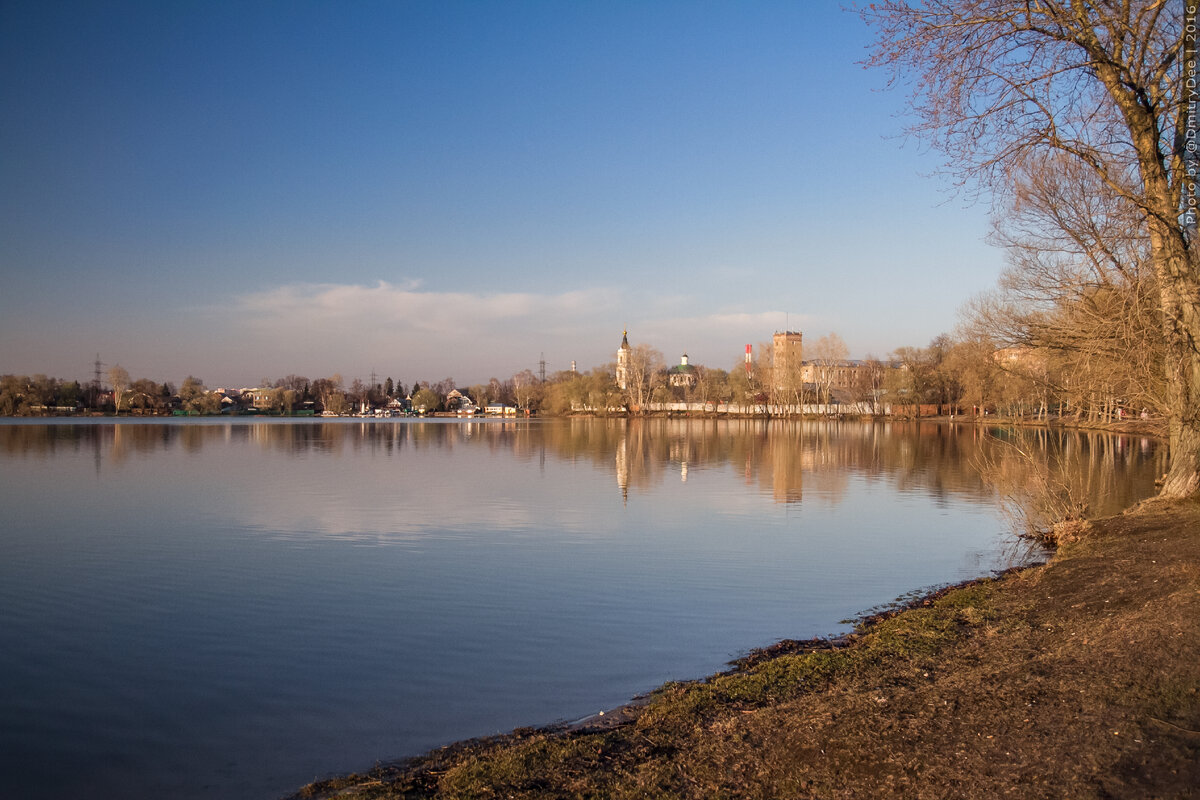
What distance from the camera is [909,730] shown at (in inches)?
201

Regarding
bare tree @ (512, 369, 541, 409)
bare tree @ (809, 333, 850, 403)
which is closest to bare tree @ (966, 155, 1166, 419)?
bare tree @ (809, 333, 850, 403)

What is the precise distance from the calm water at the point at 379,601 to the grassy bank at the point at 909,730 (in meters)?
1.11

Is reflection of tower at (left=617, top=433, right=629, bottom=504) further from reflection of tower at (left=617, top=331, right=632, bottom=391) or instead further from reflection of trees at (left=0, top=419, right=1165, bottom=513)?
reflection of tower at (left=617, top=331, right=632, bottom=391)

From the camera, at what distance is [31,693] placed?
301 inches

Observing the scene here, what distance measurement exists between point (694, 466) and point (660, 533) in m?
17.7

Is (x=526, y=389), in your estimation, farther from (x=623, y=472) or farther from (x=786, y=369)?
(x=623, y=472)

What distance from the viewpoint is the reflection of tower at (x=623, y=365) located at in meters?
140

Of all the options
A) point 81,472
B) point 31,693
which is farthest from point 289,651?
point 81,472

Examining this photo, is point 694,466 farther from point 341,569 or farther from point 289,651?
point 289,651

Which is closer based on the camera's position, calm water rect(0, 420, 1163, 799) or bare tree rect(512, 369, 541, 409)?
calm water rect(0, 420, 1163, 799)

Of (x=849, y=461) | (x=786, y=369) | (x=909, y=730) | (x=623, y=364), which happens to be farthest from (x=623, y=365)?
(x=909, y=730)

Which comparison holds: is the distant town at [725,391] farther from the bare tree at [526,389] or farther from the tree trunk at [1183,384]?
the tree trunk at [1183,384]

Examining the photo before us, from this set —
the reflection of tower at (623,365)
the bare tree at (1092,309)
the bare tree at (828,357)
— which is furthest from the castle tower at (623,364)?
the bare tree at (1092,309)

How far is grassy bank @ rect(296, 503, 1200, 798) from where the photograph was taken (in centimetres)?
445
